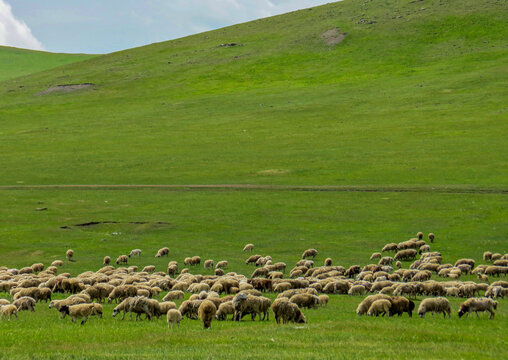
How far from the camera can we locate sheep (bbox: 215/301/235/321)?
20016 millimetres

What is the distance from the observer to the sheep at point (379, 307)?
65.8 feet

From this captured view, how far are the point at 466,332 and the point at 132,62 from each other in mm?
142336

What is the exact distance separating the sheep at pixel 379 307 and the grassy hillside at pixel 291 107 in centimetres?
3684

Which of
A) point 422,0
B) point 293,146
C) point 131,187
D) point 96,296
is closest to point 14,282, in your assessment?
point 96,296

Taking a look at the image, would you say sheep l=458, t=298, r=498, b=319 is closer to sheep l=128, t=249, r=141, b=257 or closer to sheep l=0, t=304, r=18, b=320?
sheep l=0, t=304, r=18, b=320

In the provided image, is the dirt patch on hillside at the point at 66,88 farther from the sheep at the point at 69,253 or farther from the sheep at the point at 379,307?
the sheep at the point at 379,307

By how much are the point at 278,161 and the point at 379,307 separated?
169 feet

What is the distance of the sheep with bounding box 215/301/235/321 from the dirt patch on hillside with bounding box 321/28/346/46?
125 metres

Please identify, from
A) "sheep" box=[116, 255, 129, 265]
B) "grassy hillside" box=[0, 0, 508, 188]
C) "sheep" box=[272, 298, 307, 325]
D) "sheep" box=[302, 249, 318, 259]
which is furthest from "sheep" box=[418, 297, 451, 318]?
"grassy hillside" box=[0, 0, 508, 188]

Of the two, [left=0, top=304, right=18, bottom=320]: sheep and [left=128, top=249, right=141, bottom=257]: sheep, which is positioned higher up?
[left=128, top=249, right=141, bottom=257]: sheep

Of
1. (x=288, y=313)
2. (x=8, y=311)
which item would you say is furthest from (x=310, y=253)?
(x=8, y=311)

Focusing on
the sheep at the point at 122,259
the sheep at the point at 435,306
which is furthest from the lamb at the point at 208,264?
the sheep at the point at 435,306

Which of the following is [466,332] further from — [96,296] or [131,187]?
[131,187]

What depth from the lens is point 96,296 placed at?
23.6 metres
